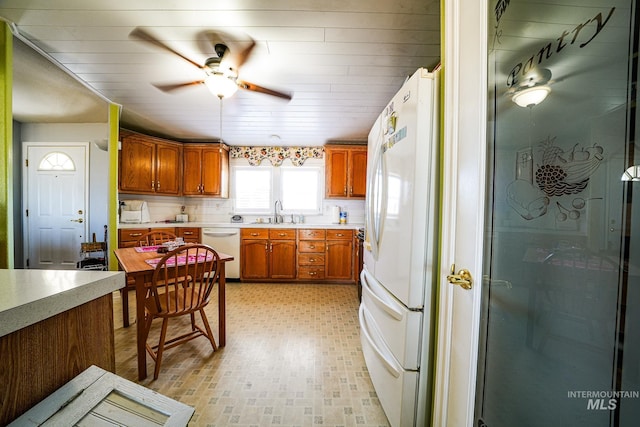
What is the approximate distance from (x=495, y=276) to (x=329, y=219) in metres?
3.32

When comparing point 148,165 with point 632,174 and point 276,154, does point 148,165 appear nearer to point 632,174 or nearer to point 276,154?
point 276,154

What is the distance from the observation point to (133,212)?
309 centimetres

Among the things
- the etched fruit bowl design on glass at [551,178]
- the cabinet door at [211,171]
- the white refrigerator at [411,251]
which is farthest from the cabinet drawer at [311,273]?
the etched fruit bowl design on glass at [551,178]

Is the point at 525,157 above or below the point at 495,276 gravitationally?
above

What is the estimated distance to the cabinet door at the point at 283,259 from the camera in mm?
3455

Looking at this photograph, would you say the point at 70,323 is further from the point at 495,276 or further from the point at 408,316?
the point at 495,276

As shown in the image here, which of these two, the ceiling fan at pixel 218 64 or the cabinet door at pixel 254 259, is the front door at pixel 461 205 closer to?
the ceiling fan at pixel 218 64

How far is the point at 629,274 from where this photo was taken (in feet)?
1.37

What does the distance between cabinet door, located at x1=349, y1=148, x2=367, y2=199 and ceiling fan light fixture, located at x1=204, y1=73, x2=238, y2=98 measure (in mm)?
2264

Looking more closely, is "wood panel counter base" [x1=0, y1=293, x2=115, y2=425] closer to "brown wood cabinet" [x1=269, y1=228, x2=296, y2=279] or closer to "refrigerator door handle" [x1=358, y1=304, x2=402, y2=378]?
"refrigerator door handle" [x1=358, y1=304, x2=402, y2=378]

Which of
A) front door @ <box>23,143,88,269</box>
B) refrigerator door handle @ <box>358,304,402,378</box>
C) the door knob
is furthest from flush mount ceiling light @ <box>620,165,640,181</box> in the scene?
front door @ <box>23,143,88,269</box>

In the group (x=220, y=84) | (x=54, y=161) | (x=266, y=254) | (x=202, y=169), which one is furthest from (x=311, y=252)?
(x=54, y=161)

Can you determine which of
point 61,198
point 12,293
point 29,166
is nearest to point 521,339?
point 12,293

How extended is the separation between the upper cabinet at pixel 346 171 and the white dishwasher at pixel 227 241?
164 centimetres
